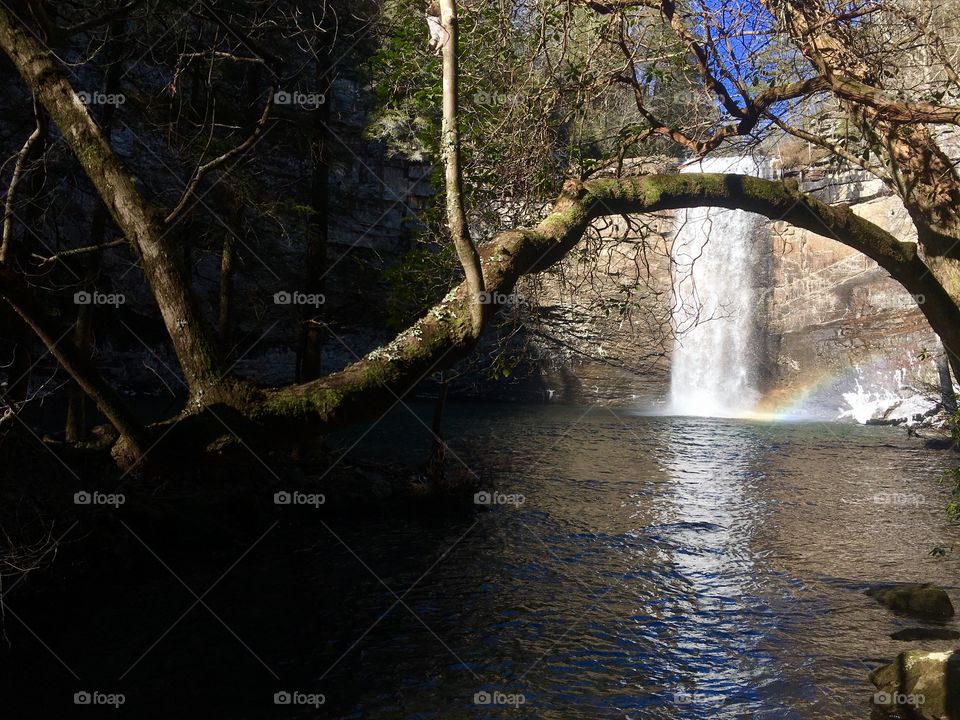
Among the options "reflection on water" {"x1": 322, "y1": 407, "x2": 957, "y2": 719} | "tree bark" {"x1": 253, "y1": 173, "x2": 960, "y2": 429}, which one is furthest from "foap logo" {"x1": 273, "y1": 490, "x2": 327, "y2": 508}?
"tree bark" {"x1": 253, "y1": 173, "x2": 960, "y2": 429}

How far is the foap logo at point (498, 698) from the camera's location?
22.4 ft

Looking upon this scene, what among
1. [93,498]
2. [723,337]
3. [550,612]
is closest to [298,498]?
[93,498]

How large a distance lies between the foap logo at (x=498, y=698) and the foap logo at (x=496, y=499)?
6277mm

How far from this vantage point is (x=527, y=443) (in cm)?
2114

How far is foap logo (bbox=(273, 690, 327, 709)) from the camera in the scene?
674 centimetres

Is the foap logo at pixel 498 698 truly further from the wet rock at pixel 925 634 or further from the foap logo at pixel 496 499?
the foap logo at pixel 496 499

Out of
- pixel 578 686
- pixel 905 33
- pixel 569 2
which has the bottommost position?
pixel 578 686

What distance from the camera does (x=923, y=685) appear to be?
6367 millimetres

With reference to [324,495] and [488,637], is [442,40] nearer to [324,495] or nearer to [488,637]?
[488,637]

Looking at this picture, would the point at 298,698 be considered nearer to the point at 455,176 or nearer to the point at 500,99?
the point at 455,176

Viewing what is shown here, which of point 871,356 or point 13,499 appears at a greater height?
point 871,356

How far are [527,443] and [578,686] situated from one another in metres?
14.0

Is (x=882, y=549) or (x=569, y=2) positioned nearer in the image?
(x=569, y=2)

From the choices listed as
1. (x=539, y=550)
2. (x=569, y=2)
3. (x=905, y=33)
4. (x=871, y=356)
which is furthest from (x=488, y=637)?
(x=871, y=356)
